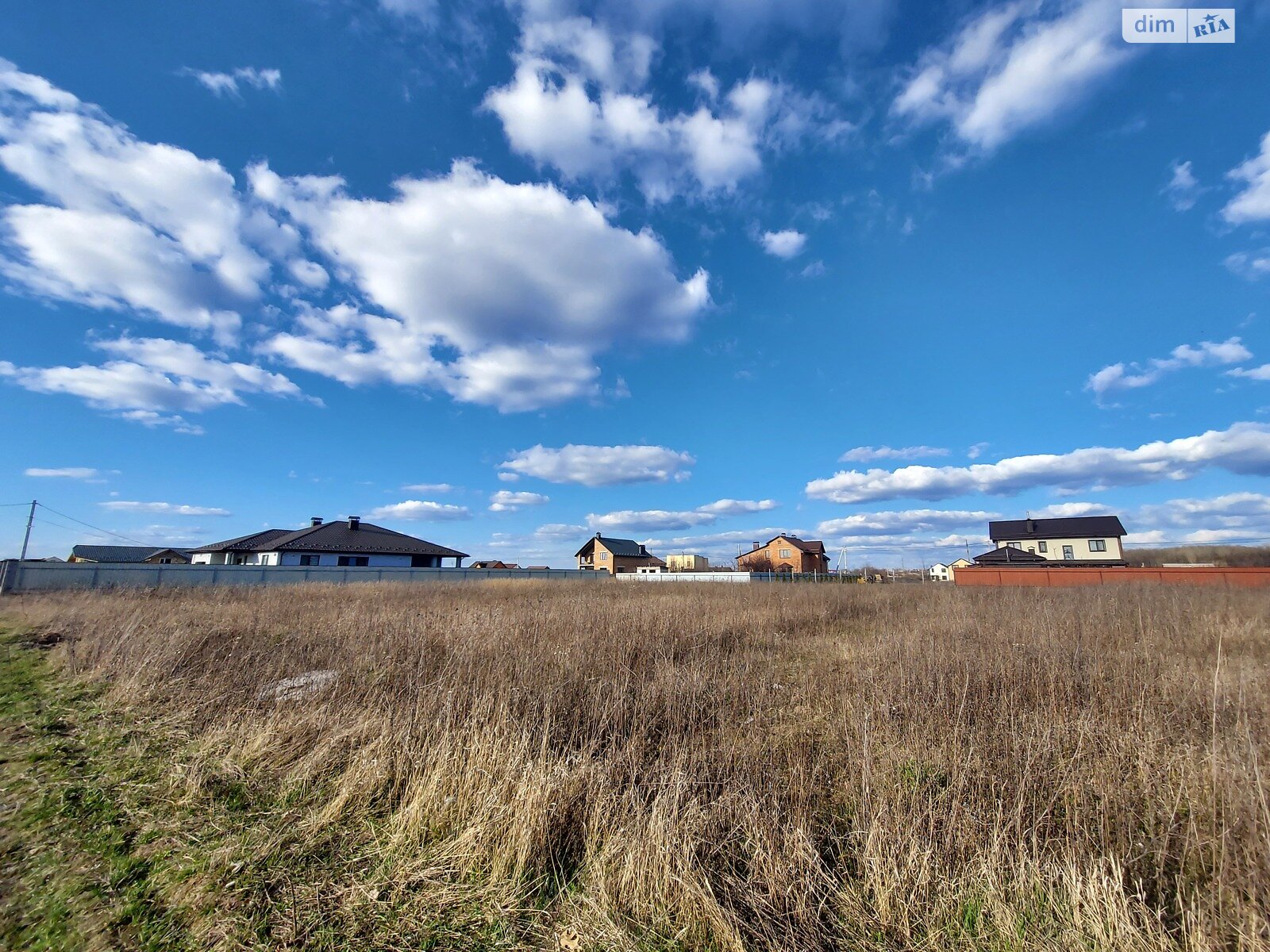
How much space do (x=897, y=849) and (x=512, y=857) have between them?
7.44 ft

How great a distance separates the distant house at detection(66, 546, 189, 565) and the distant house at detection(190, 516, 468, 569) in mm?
8752

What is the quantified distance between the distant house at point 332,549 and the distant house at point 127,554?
28.7 ft

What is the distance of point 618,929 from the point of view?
2436 millimetres

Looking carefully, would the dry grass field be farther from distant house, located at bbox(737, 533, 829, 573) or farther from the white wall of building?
distant house, located at bbox(737, 533, 829, 573)

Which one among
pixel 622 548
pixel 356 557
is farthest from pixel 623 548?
pixel 356 557

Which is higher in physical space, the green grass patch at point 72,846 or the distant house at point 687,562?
the distant house at point 687,562

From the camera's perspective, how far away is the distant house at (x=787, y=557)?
55.8 meters

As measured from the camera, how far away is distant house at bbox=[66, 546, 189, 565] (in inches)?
1977

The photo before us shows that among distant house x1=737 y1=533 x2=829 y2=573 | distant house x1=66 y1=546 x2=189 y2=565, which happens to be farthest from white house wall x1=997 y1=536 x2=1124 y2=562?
distant house x1=66 y1=546 x2=189 y2=565

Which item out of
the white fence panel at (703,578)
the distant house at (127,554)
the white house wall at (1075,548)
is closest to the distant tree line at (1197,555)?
the white house wall at (1075,548)

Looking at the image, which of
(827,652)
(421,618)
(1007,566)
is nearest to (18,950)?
(421,618)

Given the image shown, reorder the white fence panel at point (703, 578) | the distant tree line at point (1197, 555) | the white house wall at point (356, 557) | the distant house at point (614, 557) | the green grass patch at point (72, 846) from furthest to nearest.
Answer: the distant house at point (614, 557) → the distant tree line at point (1197, 555) → the white fence panel at point (703, 578) → the white house wall at point (356, 557) → the green grass patch at point (72, 846)

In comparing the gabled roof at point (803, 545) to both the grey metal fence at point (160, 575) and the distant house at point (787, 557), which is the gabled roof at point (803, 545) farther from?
the grey metal fence at point (160, 575)

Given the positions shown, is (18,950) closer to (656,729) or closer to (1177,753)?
(656,729)
